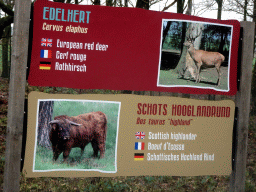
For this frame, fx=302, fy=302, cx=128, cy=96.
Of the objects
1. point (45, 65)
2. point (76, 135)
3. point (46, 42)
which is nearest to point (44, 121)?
point (76, 135)

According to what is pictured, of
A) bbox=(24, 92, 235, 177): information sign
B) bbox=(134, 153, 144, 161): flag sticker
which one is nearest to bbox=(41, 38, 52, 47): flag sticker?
bbox=(24, 92, 235, 177): information sign

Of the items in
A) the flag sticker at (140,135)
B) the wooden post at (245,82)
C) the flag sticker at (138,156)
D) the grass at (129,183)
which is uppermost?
the wooden post at (245,82)

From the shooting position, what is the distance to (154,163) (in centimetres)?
413

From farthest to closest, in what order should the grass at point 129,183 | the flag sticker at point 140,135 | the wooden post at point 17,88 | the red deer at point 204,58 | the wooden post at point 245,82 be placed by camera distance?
the grass at point 129,183 < the wooden post at point 245,82 < the red deer at point 204,58 < the flag sticker at point 140,135 < the wooden post at point 17,88

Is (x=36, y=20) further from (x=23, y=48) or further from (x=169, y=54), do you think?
(x=169, y=54)

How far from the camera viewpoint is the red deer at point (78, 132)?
378 centimetres

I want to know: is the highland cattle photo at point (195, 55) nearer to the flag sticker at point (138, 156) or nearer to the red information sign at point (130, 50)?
the red information sign at point (130, 50)

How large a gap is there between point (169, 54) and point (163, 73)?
0.28 meters

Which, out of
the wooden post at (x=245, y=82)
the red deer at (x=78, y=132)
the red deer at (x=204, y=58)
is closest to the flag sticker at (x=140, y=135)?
the red deer at (x=78, y=132)

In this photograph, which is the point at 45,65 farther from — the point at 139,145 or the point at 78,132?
the point at 139,145

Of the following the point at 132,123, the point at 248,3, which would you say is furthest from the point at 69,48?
the point at 248,3

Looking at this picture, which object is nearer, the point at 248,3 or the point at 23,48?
the point at 23,48

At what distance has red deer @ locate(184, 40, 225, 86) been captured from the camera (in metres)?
4.24

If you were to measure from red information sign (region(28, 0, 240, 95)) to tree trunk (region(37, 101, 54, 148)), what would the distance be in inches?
10.5
